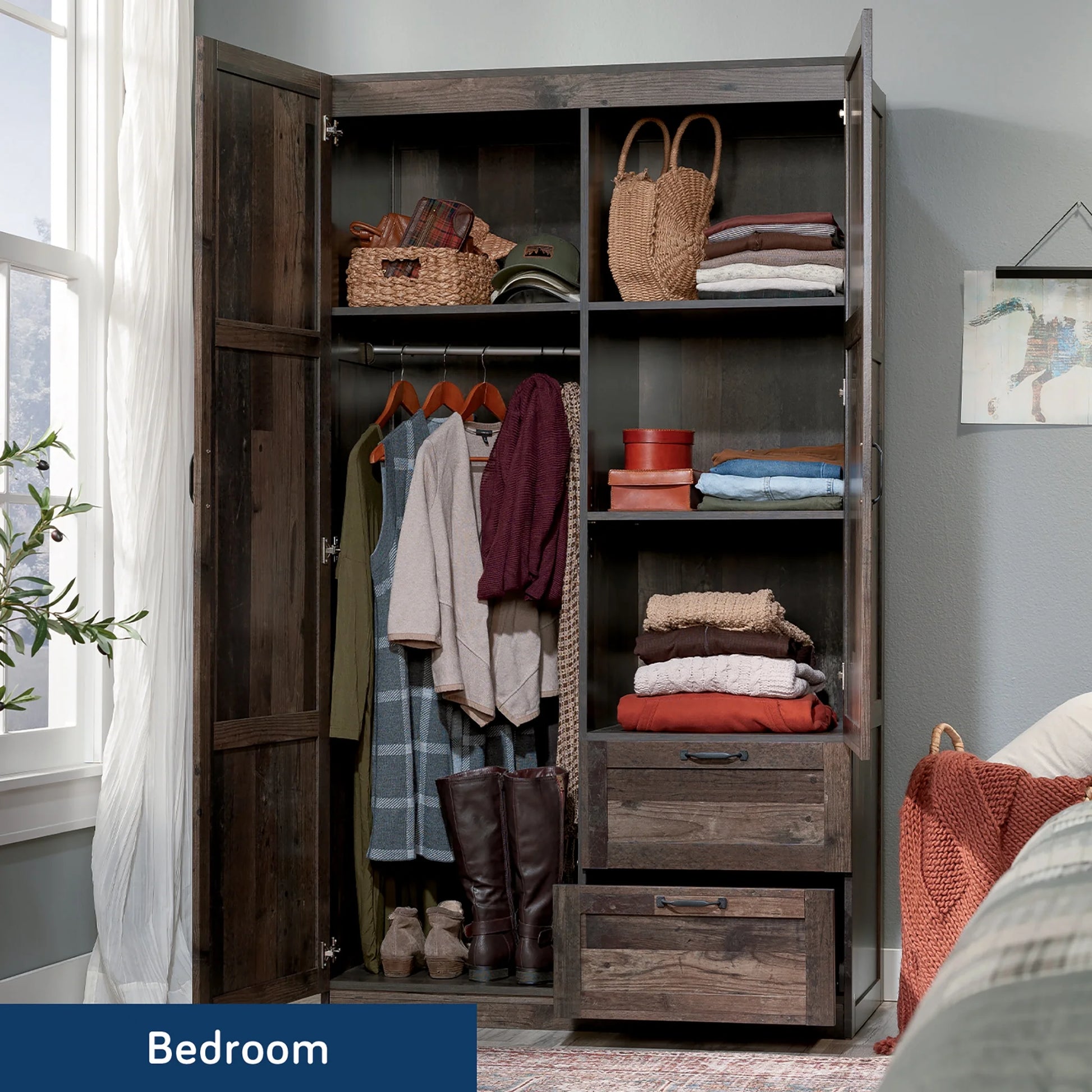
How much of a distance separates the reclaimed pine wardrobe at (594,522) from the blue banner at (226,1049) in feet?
6.52

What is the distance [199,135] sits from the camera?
2.65 metres

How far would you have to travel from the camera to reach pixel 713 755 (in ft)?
8.79

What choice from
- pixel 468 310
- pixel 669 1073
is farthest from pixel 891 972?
pixel 669 1073

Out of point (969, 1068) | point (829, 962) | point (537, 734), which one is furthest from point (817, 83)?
point (969, 1068)

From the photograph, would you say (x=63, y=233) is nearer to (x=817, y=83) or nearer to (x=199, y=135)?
(x=199, y=135)

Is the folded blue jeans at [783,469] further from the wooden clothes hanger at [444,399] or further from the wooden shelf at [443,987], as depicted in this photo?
the wooden shelf at [443,987]

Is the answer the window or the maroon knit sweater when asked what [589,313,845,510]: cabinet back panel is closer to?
the maroon knit sweater

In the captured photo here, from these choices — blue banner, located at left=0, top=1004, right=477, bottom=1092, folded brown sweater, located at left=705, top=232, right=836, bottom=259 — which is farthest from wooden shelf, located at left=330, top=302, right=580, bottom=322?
blue banner, located at left=0, top=1004, right=477, bottom=1092

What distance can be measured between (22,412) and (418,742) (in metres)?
1.19

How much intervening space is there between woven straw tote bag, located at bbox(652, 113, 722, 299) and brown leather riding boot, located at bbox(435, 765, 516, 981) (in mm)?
1185

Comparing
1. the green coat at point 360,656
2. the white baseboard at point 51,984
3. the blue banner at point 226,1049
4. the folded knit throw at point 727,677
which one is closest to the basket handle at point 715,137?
the green coat at point 360,656

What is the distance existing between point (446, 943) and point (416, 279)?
155cm

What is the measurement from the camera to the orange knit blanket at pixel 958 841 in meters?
1.67

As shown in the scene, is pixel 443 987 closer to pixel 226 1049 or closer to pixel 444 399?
pixel 444 399
